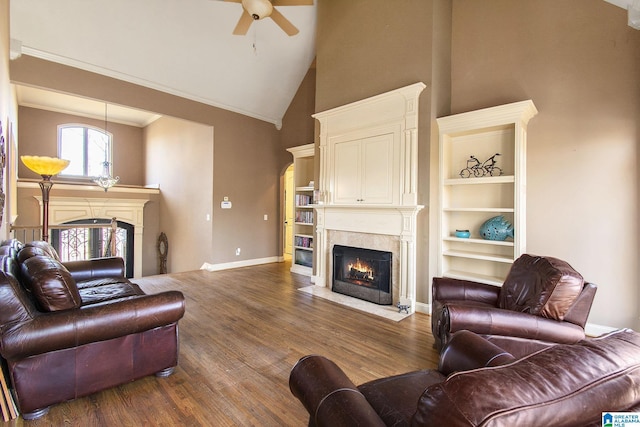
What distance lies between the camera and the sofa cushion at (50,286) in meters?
1.85

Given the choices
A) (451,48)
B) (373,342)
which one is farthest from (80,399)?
(451,48)

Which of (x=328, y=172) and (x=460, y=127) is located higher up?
(x=460, y=127)

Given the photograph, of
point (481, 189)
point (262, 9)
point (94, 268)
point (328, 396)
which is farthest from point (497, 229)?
point (94, 268)

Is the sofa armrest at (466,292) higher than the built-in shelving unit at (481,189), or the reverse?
the built-in shelving unit at (481,189)

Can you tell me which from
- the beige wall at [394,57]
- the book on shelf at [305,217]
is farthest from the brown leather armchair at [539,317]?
the book on shelf at [305,217]

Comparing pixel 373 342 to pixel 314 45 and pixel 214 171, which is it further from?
pixel 314 45

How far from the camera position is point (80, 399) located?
201 centimetres

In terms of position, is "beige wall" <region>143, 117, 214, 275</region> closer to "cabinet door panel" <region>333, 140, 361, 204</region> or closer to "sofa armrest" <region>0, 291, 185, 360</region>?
"cabinet door panel" <region>333, 140, 361, 204</region>

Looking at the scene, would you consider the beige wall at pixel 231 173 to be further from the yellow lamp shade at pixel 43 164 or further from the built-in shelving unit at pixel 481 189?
the built-in shelving unit at pixel 481 189

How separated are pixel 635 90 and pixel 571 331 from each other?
2656 mm

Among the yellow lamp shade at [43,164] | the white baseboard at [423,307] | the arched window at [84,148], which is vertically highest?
the arched window at [84,148]

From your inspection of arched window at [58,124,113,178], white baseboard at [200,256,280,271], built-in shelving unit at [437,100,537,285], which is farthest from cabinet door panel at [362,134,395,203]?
arched window at [58,124,113,178]

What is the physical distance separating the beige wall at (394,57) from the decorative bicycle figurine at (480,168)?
0.62 m

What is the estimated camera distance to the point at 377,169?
424 cm
